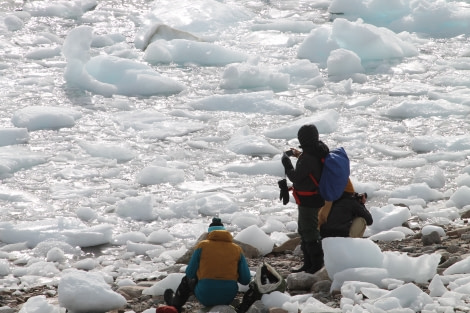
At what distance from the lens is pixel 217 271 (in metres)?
5.20

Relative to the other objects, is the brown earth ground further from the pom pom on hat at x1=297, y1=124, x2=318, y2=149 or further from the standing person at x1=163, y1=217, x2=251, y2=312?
the pom pom on hat at x1=297, y1=124, x2=318, y2=149

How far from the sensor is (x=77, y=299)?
18.5ft

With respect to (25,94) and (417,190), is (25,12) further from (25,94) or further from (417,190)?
(417,190)

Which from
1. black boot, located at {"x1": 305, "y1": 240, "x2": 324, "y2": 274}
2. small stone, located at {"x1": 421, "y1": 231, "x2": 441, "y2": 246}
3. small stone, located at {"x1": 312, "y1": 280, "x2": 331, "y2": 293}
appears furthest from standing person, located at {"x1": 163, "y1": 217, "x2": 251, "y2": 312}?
small stone, located at {"x1": 421, "y1": 231, "x2": 441, "y2": 246}

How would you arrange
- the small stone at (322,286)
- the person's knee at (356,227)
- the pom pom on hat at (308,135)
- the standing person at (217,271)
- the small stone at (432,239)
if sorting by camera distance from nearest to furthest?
the standing person at (217,271)
the small stone at (322,286)
the pom pom on hat at (308,135)
the person's knee at (356,227)
the small stone at (432,239)

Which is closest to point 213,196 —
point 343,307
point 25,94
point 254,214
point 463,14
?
point 254,214

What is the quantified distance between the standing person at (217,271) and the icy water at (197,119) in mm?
2828

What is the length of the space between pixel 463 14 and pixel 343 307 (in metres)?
12.0

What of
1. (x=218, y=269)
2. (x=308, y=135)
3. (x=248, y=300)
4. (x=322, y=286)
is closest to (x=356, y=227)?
(x=322, y=286)

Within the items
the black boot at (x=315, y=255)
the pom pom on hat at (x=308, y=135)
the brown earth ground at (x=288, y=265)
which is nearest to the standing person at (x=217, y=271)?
the brown earth ground at (x=288, y=265)

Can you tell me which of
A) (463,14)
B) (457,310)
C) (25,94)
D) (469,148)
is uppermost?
(463,14)

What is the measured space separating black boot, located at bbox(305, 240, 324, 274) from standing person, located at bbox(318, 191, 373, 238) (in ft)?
0.50

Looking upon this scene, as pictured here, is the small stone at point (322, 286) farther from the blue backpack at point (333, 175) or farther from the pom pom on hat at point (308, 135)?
the pom pom on hat at point (308, 135)

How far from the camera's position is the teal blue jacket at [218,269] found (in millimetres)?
5203
